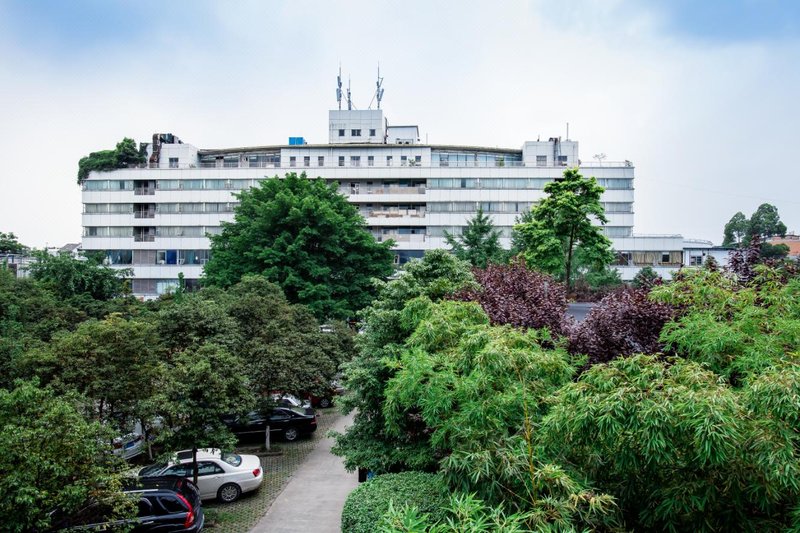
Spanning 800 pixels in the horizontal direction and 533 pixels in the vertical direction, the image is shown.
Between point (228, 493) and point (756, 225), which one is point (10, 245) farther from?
point (756, 225)

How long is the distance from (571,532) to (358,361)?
24.4ft

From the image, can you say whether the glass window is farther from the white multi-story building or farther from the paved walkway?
the white multi-story building

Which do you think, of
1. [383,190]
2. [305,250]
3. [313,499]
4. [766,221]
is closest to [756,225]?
[766,221]

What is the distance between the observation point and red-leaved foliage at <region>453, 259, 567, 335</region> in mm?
9336

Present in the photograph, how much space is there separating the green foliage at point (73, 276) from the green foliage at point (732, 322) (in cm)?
2236

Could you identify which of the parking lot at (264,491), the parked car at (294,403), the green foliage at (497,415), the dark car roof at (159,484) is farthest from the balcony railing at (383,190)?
the green foliage at (497,415)

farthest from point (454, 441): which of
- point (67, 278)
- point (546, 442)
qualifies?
point (67, 278)

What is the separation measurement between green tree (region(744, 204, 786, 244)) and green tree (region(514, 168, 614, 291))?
112 ft

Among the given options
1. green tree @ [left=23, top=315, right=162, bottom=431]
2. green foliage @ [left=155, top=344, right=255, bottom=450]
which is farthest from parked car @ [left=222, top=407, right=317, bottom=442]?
green tree @ [left=23, top=315, right=162, bottom=431]

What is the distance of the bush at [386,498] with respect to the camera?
21.9 feet

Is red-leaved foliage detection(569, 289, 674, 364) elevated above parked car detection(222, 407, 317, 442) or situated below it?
above

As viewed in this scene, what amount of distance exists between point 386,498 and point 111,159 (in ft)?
136

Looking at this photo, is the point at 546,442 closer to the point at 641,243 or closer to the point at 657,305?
the point at 657,305

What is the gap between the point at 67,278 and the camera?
909 inches
